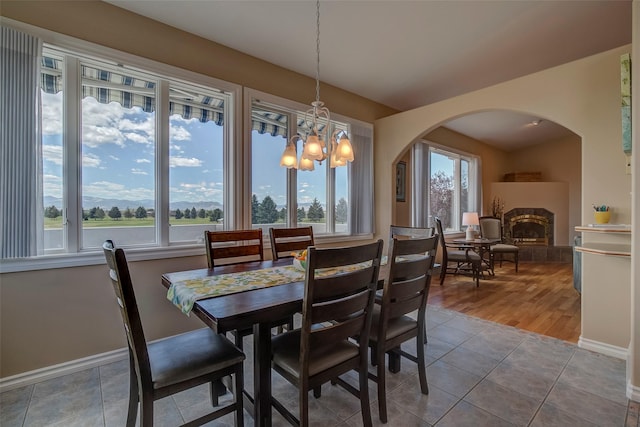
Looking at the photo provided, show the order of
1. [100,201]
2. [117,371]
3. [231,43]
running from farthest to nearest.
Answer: [231,43]
[100,201]
[117,371]

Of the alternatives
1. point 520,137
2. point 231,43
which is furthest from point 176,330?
point 520,137

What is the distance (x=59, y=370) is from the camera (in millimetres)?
2109

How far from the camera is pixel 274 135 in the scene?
342 cm

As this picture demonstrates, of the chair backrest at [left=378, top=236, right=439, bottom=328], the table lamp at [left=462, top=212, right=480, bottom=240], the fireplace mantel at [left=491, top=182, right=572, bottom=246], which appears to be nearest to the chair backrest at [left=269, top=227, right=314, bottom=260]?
the chair backrest at [left=378, top=236, right=439, bottom=328]

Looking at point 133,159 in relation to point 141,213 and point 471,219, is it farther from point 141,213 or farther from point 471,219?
point 471,219

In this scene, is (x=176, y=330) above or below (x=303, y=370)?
below

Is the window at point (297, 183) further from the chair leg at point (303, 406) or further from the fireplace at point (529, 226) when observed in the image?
the fireplace at point (529, 226)

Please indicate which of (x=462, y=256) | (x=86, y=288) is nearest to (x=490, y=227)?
(x=462, y=256)

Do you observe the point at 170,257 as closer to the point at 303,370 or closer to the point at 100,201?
the point at 100,201

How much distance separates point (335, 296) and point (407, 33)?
2825mm

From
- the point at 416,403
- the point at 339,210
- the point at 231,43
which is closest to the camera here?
the point at 416,403

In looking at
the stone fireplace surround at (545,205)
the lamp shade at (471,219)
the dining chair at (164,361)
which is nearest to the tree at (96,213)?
the dining chair at (164,361)

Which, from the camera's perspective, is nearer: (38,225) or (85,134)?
(38,225)

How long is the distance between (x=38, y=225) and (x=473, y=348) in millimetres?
3576
